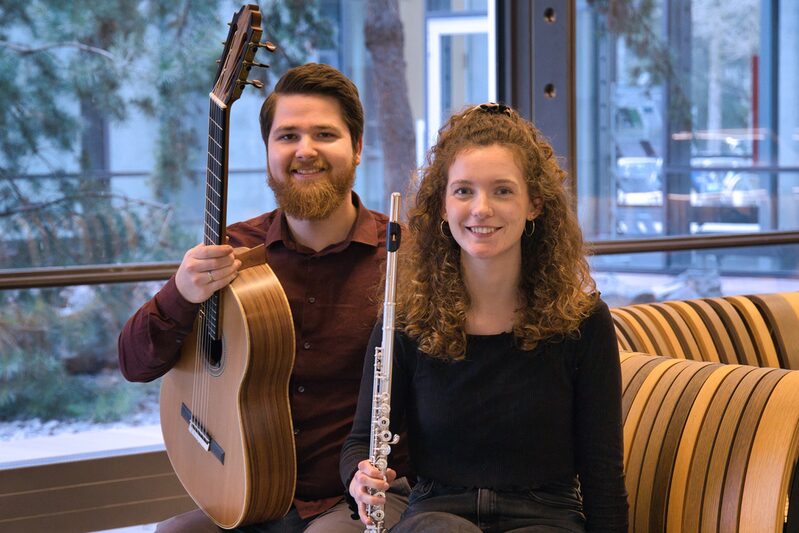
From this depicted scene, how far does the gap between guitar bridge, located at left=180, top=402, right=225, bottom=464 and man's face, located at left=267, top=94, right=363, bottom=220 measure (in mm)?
488

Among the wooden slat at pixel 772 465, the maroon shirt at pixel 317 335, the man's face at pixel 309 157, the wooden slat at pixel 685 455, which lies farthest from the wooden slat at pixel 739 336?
the man's face at pixel 309 157

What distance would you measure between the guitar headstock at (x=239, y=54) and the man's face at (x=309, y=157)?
14 cm

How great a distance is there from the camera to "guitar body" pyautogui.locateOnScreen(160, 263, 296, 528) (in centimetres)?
188

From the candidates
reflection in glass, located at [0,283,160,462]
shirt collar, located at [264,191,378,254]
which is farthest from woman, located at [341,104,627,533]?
reflection in glass, located at [0,283,160,462]

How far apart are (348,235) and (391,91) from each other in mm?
1841

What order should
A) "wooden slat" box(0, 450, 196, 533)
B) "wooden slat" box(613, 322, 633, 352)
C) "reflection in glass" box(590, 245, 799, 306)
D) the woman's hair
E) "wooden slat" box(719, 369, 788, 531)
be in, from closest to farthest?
"wooden slat" box(719, 369, 788, 531) < the woman's hair < "wooden slat" box(613, 322, 633, 352) < "wooden slat" box(0, 450, 196, 533) < "reflection in glass" box(590, 245, 799, 306)

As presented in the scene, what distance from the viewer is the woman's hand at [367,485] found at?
161cm

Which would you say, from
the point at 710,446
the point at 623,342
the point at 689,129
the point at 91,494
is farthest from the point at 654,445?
the point at 689,129

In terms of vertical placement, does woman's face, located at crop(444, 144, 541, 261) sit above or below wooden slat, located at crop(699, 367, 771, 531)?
above

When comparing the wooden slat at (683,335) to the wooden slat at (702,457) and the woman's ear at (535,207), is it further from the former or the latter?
the woman's ear at (535,207)

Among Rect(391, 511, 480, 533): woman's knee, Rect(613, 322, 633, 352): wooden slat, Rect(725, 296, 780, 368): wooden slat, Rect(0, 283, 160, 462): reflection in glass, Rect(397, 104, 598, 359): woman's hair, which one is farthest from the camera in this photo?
Rect(0, 283, 160, 462): reflection in glass

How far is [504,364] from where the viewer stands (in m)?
1.75

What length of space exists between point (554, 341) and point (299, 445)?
1.90 feet

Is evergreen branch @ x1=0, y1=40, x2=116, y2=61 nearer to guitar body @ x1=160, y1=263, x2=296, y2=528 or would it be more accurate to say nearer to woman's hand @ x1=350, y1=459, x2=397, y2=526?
guitar body @ x1=160, y1=263, x2=296, y2=528
